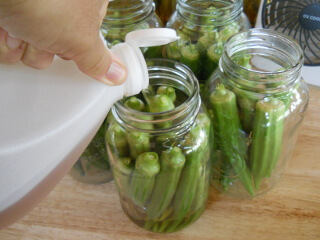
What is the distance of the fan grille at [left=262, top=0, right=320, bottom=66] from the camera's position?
28.6 inches

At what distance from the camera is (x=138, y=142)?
533mm

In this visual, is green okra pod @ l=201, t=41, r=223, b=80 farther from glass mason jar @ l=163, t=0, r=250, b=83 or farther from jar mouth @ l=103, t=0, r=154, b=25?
jar mouth @ l=103, t=0, r=154, b=25

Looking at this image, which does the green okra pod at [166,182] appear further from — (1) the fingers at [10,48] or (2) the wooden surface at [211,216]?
(1) the fingers at [10,48]

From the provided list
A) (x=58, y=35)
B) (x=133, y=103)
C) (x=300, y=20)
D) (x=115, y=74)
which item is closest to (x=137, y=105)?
(x=133, y=103)

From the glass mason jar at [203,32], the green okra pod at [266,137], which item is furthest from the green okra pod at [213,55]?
the green okra pod at [266,137]

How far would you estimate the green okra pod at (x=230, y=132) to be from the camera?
22.5 inches

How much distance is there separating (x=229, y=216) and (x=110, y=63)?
0.35 m

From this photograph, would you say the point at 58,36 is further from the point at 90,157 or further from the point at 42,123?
the point at 90,157

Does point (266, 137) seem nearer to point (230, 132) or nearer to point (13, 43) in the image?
point (230, 132)

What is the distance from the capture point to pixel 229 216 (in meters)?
0.65

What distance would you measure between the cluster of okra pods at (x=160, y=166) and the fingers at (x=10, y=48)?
167mm

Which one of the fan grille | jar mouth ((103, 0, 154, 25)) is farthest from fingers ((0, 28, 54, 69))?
the fan grille

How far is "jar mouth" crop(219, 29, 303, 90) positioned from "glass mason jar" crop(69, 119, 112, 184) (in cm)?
25

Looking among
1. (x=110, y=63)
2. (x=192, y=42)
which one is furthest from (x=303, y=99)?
(x=110, y=63)
